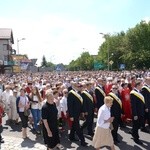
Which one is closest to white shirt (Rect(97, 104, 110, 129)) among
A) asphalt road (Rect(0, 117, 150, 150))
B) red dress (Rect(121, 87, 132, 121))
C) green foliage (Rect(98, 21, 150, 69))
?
asphalt road (Rect(0, 117, 150, 150))

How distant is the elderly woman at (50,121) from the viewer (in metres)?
8.70

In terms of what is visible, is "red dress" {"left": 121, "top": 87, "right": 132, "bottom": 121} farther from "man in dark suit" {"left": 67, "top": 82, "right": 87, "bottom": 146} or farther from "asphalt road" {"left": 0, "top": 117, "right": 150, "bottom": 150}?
"man in dark suit" {"left": 67, "top": 82, "right": 87, "bottom": 146}

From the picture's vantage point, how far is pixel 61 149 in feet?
35.1

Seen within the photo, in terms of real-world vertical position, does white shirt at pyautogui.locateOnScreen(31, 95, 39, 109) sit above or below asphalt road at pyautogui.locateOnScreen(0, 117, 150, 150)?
above

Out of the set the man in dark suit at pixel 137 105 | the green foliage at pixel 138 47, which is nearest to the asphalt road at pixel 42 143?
the man in dark suit at pixel 137 105

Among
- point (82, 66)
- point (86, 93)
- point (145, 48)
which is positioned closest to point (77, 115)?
point (86, 93)

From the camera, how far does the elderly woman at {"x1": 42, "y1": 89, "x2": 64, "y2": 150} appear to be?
8.70 m

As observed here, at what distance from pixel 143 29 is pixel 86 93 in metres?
63.0

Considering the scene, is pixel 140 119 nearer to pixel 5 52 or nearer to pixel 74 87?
pixel 74 87

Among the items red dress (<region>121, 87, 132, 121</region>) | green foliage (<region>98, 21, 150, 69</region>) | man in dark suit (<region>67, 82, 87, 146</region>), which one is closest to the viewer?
man in dark suit (<region>67, 82, 87, 146</region>)

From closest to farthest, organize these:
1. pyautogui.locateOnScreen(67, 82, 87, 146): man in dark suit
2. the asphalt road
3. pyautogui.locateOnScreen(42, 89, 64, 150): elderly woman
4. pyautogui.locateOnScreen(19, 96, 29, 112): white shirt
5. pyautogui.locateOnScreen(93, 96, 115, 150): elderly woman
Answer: pyautogui.locateOnScreen(42, 89, 64, 150): elderly woman
pyautogui.locateOnScreen(93, 96, 115, 150): elderly woman
the asphalt road
pyautogui.locateOnScreen(67, 82, 87, 146): man in dark suit
pyautogui.locateOnScreen(19, 96, 29, 112): white shirt

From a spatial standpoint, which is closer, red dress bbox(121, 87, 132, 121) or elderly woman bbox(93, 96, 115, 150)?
elderly woman bbox(93, 96, 115, 150)

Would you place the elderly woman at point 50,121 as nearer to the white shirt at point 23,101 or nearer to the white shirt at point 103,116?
the white shirt at point 103,116

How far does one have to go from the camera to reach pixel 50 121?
8828 millimetres
